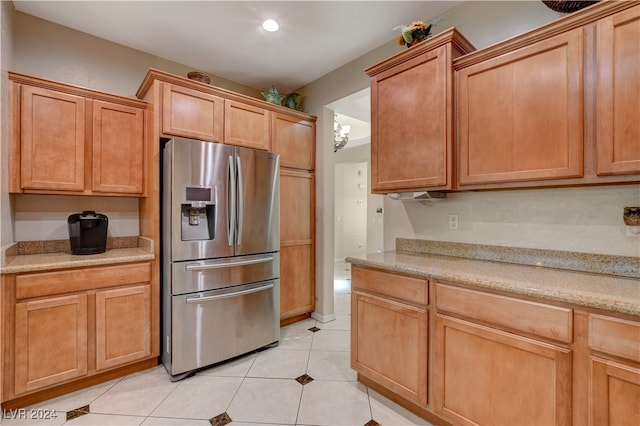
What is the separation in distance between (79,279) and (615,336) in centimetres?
297

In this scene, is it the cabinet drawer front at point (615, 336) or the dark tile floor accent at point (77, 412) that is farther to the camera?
the dark tile floor accent at point (77, 412)

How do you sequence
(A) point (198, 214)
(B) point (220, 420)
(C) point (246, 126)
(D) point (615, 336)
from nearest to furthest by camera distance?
1. (D) point (615, 336)
2. (B) point (220, 420)
3. (A) point (198, 214)
4. (C) point (246, 126)

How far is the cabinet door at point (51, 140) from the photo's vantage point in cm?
204

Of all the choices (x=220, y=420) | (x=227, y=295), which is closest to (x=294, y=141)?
(x=227, y=295)

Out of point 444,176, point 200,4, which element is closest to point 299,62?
point 200,4

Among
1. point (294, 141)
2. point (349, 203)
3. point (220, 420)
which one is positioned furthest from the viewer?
point (349, 203)

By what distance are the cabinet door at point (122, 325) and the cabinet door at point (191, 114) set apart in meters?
1.31

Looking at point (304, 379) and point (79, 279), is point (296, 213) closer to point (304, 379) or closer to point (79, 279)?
point (304, 379)

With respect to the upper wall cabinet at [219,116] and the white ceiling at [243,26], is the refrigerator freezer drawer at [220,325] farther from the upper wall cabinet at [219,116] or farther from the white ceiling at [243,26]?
the white ceiling at [243,26]

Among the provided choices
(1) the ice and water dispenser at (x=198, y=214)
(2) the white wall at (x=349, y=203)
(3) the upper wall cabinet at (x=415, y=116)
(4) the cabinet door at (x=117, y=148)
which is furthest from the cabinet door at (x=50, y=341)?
(2) the white wall at (x=349, y=203)

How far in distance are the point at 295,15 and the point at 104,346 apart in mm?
2917

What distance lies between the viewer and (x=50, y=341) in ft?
6.23

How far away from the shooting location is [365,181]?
7.05 metres

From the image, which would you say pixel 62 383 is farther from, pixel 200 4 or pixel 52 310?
pixel 200 4
